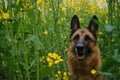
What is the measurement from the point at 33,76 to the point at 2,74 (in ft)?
1.77

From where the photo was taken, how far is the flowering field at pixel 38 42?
3266 millimetres

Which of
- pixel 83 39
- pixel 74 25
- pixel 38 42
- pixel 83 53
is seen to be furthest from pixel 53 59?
pixel 74 25

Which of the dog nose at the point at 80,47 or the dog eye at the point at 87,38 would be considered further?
the dog eye at the point at 87,38

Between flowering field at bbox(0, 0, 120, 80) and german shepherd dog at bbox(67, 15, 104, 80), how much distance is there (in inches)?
5.6

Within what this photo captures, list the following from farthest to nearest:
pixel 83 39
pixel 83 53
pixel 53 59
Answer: pixel 83 39, pixel 83 53, pixel 53 59

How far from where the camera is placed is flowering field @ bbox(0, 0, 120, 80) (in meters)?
3.27

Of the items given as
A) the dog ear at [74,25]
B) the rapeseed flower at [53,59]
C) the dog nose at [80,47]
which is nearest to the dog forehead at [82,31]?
the dog ear at [74,25]

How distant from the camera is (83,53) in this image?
17.7 ft

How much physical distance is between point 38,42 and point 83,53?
6.92 ft

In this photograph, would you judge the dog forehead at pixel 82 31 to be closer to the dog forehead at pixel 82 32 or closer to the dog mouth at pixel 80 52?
the dog forehead at pixel 82 32

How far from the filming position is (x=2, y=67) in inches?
171

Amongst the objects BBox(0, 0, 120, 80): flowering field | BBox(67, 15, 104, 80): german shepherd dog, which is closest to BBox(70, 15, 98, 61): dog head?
BBox(67, 15, 104, 80): german shepherd dog

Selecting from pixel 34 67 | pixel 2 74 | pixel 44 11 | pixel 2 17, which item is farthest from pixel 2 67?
pixel 44 11

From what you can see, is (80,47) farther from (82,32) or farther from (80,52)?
(82,32)
